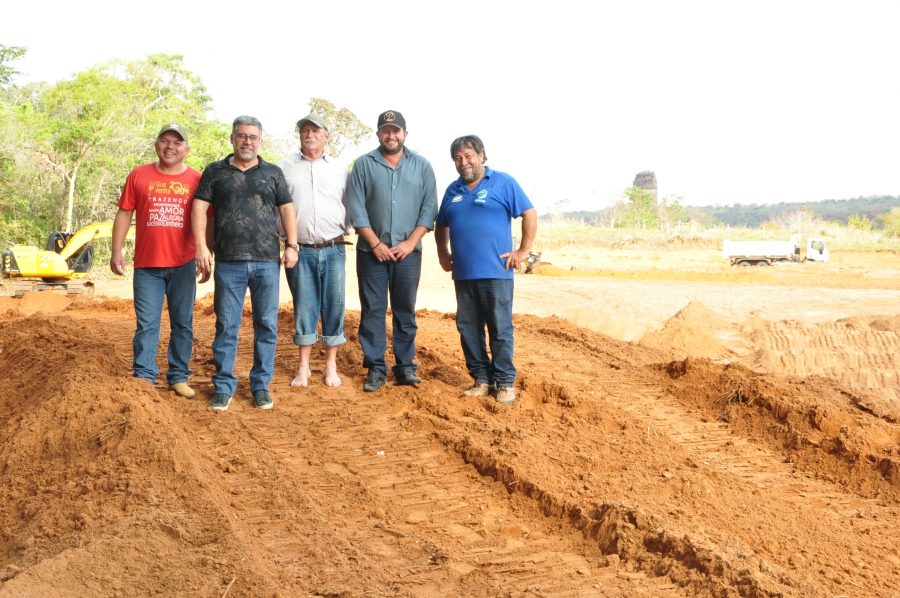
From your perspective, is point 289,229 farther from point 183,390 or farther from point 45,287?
point 45,287

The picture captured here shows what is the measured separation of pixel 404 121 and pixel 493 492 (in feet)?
9.26

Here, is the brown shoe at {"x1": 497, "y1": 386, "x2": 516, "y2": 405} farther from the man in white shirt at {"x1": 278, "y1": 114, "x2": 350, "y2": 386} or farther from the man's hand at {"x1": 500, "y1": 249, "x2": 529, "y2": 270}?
the man in white shirt at {"x1": 278, "y1": 114, "x2": 350, "y2": 386}

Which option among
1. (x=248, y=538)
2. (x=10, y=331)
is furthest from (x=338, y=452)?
(x=10, y=331)

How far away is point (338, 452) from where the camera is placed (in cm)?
522

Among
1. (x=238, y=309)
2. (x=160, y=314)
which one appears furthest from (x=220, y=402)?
(x=160, y=314)

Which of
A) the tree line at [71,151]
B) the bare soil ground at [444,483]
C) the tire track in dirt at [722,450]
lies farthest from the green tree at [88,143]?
the tire track in dirt at [722,450]

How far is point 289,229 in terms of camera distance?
582 centimetres

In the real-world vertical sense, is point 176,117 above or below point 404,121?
above

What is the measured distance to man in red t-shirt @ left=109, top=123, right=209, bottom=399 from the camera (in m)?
5.70

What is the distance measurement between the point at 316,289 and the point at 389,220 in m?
0.76

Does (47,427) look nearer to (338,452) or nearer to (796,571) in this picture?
(338,452)

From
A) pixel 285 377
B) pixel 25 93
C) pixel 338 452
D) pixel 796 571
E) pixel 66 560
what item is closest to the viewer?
pixel 66 560

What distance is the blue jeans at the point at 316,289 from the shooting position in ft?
20.2

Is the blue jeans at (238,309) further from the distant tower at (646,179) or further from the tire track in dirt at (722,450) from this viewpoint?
the distant tower at (646,179)
